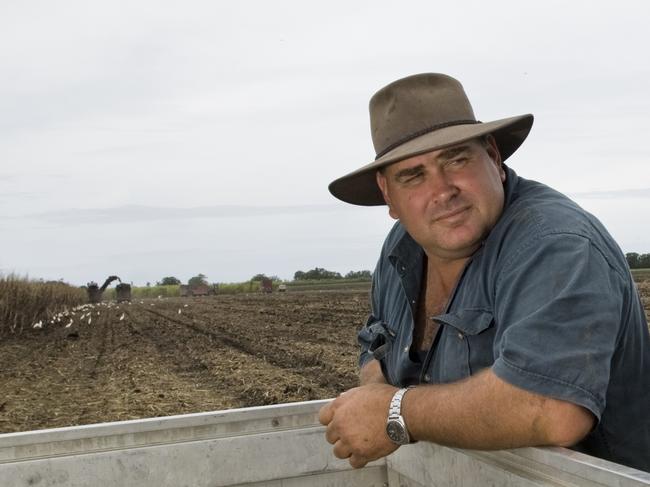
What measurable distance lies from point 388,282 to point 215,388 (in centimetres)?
687

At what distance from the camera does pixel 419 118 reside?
2.35 meters

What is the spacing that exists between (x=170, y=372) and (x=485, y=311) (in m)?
9.64

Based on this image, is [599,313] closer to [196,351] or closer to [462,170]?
[462,170]

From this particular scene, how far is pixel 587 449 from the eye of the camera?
2.10m

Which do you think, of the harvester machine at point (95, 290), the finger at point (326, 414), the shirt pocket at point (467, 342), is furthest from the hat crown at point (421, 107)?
the harvester machine at point (95, 290)

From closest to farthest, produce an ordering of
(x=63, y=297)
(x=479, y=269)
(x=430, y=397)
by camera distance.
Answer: (x=430, y=397) → (x=479, y=269) → (x=63, y=297)

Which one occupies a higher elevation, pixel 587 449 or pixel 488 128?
pixel 488 128

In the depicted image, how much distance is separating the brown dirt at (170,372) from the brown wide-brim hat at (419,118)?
599cm

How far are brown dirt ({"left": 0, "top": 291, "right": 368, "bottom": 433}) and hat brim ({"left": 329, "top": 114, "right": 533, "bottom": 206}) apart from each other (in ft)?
18.1

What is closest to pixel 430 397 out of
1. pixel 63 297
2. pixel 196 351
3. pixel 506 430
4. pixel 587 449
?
pixel 506 430

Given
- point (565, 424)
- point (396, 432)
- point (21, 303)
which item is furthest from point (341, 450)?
point (21, 303)

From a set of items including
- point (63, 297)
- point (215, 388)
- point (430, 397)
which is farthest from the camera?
point (63, 297)

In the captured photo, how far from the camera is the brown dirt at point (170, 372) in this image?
8.33 m

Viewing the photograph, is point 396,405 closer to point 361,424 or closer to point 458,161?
point 361,424
